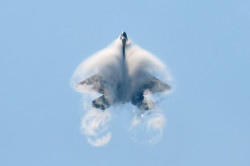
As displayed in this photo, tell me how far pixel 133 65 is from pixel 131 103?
30.7ft

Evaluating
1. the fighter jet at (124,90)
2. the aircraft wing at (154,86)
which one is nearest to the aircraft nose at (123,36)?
the fighter jet at (124,90)

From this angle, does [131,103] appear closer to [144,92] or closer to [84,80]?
[144,92]

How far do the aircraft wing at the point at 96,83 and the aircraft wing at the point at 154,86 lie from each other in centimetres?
954

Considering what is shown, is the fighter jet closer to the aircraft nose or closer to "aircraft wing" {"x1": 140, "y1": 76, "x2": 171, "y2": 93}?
"aircraft wing" {"x1": 140, "y1": 76, "x2": 171, "y2": 93}

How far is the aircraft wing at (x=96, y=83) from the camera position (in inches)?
3327

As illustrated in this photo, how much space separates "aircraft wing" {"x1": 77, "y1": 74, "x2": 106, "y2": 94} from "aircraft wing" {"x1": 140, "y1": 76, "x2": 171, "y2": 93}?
31.3 ft

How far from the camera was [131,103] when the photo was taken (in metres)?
85.8

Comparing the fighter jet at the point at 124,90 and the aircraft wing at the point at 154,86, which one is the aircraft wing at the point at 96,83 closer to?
the fighter jet at the point at 124,90

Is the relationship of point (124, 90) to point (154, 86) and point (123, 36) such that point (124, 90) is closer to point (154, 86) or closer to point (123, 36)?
point (154, 86)

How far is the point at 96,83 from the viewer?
279ft

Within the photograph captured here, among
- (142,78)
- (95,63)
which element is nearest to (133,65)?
(142,78)

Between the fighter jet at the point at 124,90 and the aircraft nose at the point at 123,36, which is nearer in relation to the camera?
the fighter jet at the point at 124,90

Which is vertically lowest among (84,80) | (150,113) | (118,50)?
(150,113)

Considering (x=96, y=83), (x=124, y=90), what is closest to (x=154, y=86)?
(x=124, y=90)
